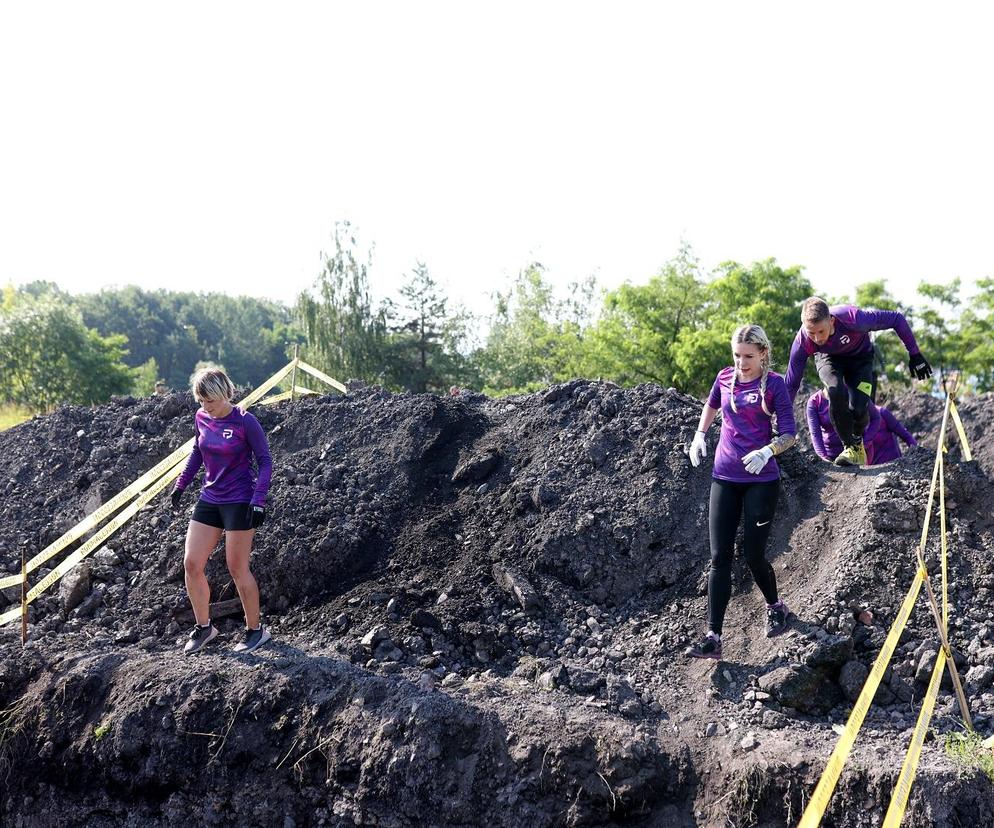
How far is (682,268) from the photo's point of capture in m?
24.7

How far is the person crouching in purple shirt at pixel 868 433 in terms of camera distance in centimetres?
678

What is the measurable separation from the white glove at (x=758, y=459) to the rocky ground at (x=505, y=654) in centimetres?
109

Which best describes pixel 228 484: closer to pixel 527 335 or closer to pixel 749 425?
pixel 749 425

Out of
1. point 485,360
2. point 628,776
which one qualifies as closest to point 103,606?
point 628,776

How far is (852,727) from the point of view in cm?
383

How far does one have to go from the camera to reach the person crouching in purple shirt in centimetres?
678

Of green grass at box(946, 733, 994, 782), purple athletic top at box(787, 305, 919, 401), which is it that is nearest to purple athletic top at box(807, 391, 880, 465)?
purple athletic top at box(787, 305, 919, 401)

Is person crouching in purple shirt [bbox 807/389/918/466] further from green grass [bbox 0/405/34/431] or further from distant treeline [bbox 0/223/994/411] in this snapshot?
green grass [bbox 0/405/34/431]

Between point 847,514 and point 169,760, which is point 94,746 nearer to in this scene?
point 169,760

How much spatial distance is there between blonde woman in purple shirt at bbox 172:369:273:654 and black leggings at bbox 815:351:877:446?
13.5ft

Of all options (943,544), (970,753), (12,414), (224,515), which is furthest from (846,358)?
(12,414)

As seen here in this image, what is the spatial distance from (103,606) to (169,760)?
1.91 m

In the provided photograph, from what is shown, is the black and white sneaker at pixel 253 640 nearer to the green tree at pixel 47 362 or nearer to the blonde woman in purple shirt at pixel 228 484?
the blonde woman in purple shirt at pixel 228 484

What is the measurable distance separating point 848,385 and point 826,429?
0.64 metres
